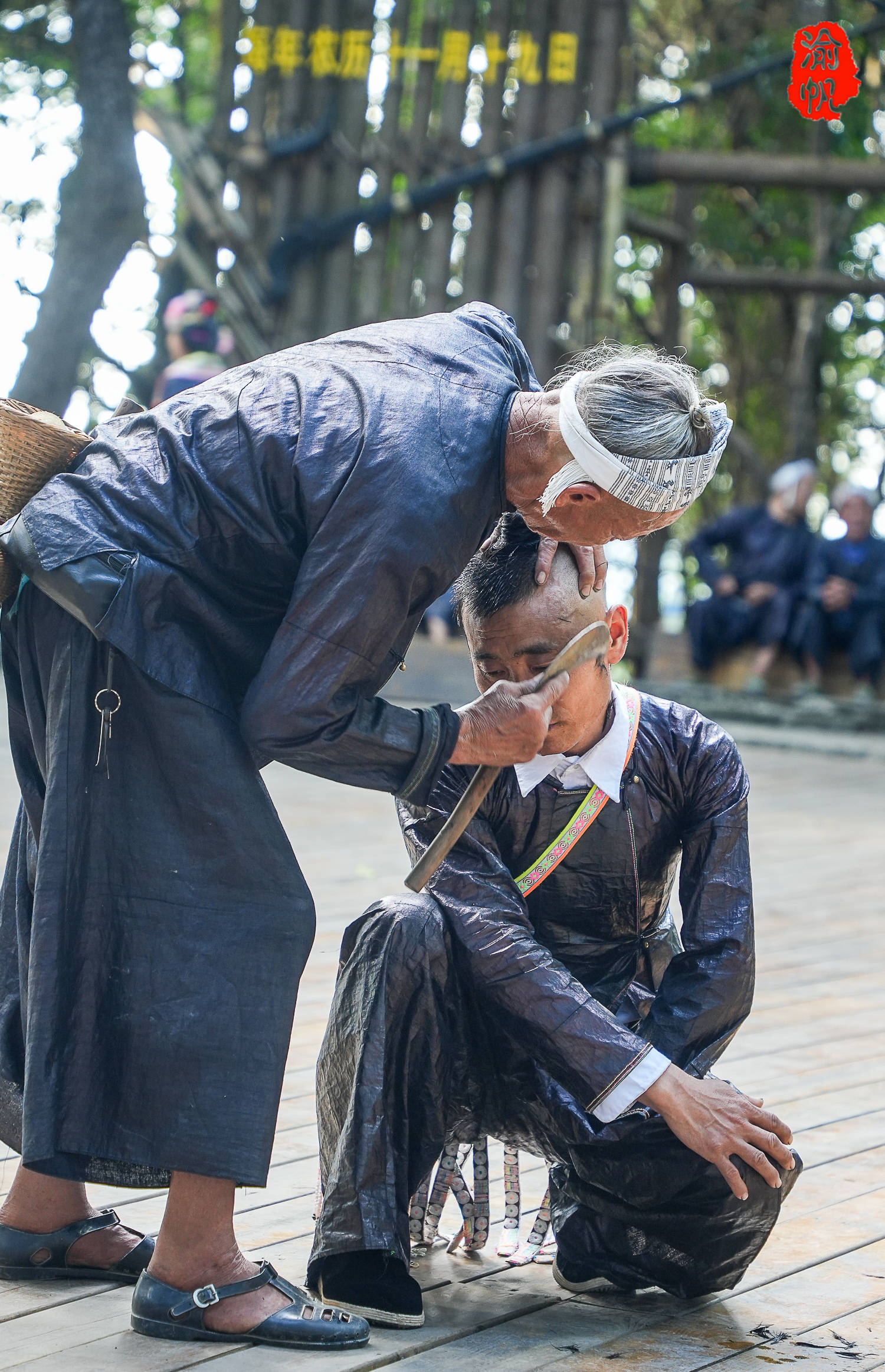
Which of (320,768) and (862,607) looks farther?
(862,607)

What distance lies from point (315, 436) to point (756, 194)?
1236cm

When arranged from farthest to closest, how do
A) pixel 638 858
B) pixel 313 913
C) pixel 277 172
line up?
pixel 277 172 < pixel 638 858 < pixel 313 913

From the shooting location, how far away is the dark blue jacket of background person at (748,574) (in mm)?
9359

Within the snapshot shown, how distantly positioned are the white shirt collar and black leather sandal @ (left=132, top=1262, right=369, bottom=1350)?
0.73 metres

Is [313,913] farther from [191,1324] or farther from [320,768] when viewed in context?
[191,1324]

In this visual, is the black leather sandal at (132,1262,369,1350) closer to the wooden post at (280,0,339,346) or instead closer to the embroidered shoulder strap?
the embroidered shoulder strap

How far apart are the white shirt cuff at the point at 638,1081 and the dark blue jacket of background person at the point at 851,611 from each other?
738 cm

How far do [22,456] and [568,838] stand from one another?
2.90ft

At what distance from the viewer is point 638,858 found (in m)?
2.30

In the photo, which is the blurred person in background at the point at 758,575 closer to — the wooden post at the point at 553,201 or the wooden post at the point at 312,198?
the wooden post at the point at 553,201

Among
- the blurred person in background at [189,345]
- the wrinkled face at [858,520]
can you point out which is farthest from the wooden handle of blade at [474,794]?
the wrinkled face at [858,520]

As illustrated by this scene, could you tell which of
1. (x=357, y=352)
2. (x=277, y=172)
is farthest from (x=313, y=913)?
(x=277, y=172)

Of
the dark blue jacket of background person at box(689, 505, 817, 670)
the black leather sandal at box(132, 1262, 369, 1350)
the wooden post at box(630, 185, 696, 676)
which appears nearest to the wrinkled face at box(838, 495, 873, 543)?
the dark blue jacket of background person at box(689, 505, 817, 670)

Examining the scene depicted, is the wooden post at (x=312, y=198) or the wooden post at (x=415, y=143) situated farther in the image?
the wooden post at (x=312, y=198)
